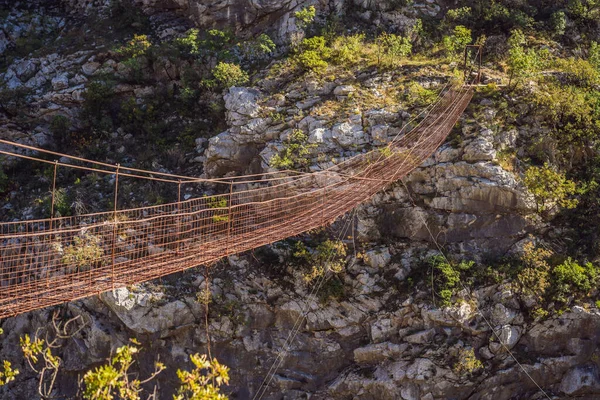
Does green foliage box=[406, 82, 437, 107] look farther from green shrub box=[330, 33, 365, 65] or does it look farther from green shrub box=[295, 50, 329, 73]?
green shrub box=[295, 50, 329, 73]

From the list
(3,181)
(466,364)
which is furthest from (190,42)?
(466,364)

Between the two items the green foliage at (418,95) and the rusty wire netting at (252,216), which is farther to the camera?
the green foliage at (418,95)

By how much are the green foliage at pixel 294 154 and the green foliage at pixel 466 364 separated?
8.06ft

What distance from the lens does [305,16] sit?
811cm

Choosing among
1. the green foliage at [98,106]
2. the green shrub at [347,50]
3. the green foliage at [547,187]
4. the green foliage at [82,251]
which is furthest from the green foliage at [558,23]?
the green foliage at [82,251]

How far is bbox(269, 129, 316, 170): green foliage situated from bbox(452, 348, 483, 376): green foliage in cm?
246

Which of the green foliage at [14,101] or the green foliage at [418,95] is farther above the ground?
the green foliage at [418,95]

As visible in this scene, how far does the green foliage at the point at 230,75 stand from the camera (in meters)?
7.65

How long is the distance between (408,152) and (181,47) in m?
3.80

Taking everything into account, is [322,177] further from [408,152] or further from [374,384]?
[374,384]

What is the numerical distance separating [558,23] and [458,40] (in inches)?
59.7

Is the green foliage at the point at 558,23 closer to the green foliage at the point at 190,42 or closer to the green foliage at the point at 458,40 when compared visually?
the green foliage at the point at 458,40

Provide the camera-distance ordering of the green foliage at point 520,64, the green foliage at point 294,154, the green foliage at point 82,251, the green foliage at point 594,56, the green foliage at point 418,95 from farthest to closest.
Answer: the green foliage at point 594,56
the green foliage at point 418,95
the green foliage at point 520,64
the green foliage at point 294,154
the green foliage at point 82,251

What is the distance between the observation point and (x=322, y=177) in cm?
651
